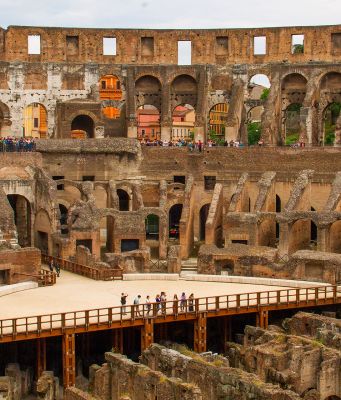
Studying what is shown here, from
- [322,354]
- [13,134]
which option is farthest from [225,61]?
[322,354]

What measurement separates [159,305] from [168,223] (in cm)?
1329

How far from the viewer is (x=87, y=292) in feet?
132

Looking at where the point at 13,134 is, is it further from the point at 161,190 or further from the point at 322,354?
the point at 322,354

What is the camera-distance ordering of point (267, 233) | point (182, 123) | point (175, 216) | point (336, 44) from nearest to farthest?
1. point (267, 233)
2. point (175, 216)
3. point (336, 44)
4. point (182, 123)

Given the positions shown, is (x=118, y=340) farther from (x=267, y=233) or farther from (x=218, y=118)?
(x=218, y=118)

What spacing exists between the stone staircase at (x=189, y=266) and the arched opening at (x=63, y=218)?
6.74m

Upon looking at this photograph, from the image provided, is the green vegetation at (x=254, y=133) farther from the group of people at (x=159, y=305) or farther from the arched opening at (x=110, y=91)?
the group of people at (x=159, y=305)

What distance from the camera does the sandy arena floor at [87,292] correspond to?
3703 centimetres

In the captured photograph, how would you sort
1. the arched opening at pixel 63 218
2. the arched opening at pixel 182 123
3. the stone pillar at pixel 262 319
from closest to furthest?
the stone pillar at pixel 262 319 → the arched opening at pixel 63 218 → the arched opening at pixel 182 123

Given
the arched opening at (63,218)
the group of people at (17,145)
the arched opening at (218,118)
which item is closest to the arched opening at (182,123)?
the arched opening at (218,118)

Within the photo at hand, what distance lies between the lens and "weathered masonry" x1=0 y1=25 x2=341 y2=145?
58.6 meters

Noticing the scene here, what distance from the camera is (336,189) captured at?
48.2 meters

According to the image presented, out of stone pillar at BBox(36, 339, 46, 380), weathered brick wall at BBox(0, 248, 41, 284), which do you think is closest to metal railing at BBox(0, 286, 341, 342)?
stone pillar at BBox(36, 339, 46, 380)

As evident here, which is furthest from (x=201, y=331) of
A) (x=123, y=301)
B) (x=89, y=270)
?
(x=89, y=270)
